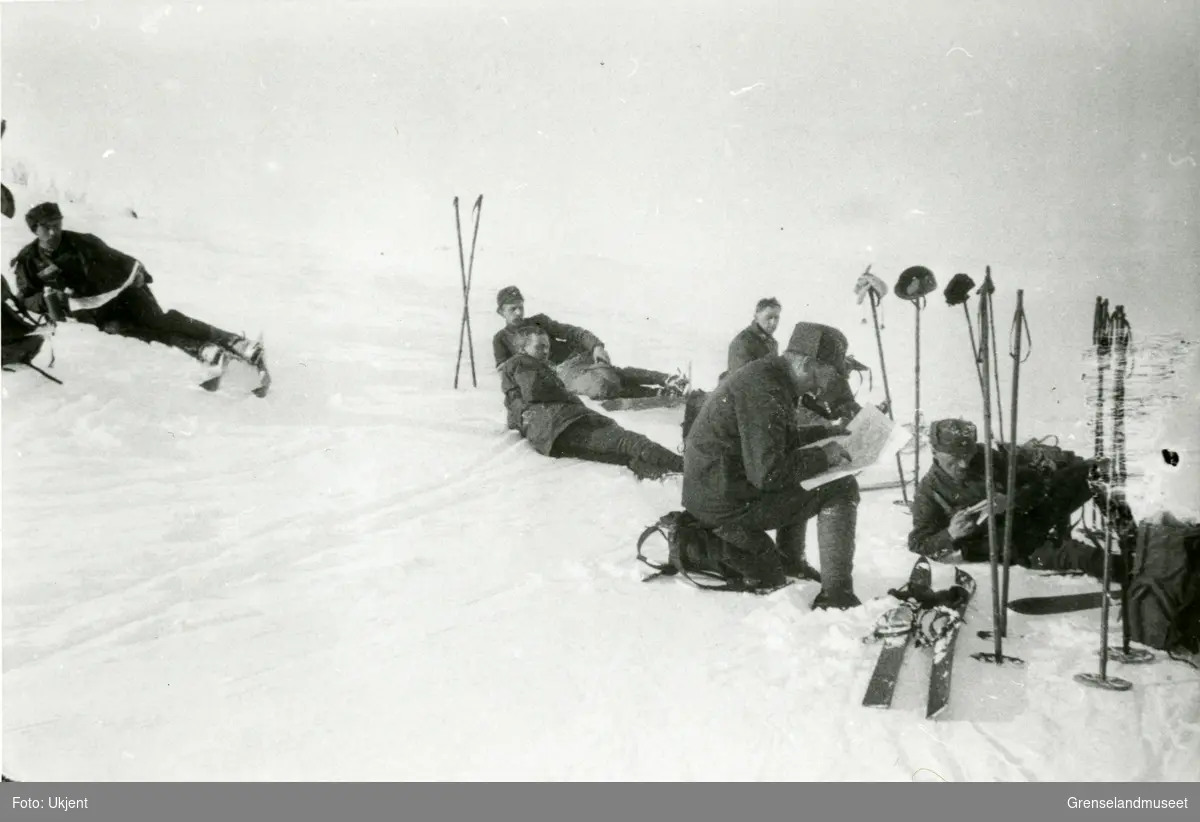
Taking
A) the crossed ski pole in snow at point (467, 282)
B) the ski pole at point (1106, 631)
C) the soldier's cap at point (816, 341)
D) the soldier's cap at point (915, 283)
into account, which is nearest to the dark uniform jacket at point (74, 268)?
the crossed ski pole in snow at point (467, 282)

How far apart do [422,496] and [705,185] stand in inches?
61.2

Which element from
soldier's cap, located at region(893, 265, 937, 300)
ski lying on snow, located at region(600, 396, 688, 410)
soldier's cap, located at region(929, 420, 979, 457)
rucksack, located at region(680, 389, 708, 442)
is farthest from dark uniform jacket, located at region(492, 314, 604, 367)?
soldier's cap, located at region(929, 420, 979, 457)

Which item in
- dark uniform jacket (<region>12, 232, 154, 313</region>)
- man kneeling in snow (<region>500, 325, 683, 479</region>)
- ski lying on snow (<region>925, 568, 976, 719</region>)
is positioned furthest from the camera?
man kneeling in snow (<region>500, 325, 683, 479</region>)

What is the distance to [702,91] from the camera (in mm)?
3418

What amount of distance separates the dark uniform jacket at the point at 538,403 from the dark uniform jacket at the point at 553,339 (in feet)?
0.61

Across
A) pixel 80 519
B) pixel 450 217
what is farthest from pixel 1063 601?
pixel 80 519

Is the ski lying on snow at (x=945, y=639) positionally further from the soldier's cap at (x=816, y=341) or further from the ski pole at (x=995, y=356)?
the soldier's cap at (x=816, y=341)

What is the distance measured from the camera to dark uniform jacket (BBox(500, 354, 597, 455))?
13.0 feet

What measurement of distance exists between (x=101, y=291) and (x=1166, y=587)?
3.85 metres

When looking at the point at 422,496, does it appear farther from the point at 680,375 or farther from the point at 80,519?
the point at 680,375

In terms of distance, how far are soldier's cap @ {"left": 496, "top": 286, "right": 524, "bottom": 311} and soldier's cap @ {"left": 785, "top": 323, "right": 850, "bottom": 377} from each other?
5.12 ft

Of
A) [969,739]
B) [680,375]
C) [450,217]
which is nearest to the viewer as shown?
[969,739]

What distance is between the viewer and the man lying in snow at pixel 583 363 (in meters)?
4.39

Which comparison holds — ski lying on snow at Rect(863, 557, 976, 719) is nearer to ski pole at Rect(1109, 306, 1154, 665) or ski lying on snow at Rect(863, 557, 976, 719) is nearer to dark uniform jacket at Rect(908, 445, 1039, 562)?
dark uniform jacket at Rect(908, 445, 1039, 562)
